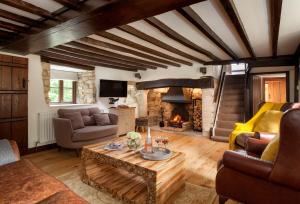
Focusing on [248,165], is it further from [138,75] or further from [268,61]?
[138,75]

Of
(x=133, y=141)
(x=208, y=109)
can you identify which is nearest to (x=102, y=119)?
(x=133, y=141)

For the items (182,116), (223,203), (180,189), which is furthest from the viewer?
(182,116)

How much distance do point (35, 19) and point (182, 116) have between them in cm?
518

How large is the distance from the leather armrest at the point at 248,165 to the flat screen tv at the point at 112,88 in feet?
13.9

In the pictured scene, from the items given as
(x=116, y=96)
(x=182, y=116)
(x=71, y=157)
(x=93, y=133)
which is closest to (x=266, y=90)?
(x=182, y=116)

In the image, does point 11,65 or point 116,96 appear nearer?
point 11,65

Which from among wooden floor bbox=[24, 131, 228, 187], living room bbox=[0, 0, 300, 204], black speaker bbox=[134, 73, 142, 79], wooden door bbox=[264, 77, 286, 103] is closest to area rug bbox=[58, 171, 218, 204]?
living room bbox=[0, 0, 300, 204]

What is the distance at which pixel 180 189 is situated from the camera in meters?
2.31

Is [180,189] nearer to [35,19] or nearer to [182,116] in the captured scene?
[35,19]

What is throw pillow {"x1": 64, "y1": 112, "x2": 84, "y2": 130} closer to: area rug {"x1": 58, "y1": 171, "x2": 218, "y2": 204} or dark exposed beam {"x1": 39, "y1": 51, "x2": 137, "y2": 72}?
dark exposed beam {"x1": 39, "y1": 51, "x2": 137, "y2": 72}

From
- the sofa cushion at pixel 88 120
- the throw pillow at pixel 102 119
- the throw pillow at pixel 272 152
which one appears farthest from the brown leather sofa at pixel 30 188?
the throw pillow at pixel 102 119

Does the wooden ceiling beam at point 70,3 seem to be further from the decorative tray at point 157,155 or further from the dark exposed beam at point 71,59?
the dark exposed beam at point 71,59

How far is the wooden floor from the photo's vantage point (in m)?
2.78

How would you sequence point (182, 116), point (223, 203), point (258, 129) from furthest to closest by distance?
point (182, 116), point (258, 129), point (223, 203)
